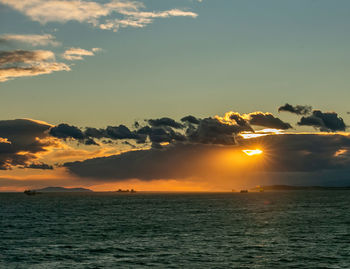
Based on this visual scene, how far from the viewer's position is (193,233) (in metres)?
96.9

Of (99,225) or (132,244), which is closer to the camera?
(132,244)

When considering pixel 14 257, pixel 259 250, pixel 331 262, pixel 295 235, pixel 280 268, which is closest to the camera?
pixel 280 268

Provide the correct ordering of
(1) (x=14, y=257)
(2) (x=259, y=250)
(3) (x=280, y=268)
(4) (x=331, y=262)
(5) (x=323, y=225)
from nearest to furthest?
(3) (x=280, y=268)
(4) (x=331, y=262)
(1) (x=14, y=257)
(2) (x=259, y=250)
(5) (x=323, y=225)

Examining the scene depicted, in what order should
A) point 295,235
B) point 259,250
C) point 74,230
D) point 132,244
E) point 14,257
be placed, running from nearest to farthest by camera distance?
1. point 14,257
2. point 259,250
3. point 132,244
4. point 295,235
5. point 74,230

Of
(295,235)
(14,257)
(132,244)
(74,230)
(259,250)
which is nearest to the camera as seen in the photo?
(14,257)

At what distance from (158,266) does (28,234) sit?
47842 millimetres

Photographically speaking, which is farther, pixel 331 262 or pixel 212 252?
pixel 212 252

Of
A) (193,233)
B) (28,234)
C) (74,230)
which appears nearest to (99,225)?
(74,230)

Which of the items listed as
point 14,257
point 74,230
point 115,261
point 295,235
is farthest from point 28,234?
point 295,235

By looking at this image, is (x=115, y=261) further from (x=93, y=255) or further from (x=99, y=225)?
(x=99, y=225)

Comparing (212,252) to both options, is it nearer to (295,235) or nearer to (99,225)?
(295,235)

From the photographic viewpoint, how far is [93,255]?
68.2 m

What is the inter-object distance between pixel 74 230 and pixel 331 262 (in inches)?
2398

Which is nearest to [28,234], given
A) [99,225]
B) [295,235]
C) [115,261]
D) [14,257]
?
[99,225]
